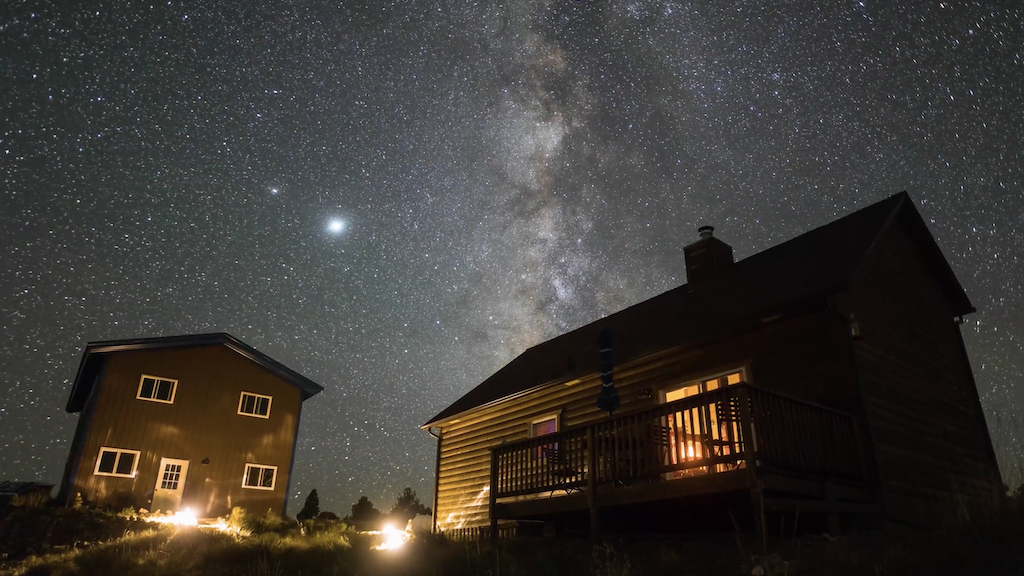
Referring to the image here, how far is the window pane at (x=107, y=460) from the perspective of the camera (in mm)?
21969

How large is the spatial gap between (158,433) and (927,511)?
78.7ft

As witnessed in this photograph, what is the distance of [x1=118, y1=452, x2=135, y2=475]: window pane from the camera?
22.3 meters

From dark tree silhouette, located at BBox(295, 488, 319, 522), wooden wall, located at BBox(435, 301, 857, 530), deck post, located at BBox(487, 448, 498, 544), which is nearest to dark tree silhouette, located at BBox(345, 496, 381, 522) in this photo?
dark tree silhouette, located at BBox(295, 488, 319, 522)

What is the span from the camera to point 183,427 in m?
23.8

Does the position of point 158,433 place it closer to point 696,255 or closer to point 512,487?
point 512,487

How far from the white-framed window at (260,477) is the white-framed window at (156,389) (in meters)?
4.11

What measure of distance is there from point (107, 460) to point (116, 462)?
292 mm

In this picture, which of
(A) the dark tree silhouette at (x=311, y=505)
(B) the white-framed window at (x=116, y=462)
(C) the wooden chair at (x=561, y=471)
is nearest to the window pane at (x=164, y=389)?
(B) the white-framed window at (x=116, y=462)

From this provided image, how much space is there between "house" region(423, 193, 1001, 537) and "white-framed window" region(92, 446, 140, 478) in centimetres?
1372

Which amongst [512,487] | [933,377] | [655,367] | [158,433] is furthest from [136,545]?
[933,377]

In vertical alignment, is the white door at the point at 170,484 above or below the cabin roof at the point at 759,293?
below

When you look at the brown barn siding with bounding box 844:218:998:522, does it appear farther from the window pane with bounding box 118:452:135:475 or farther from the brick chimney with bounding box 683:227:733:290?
the window pane with bounding box 118:452:135:475

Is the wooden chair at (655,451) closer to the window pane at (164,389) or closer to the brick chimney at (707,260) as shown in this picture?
the brick chimney at (707,260)

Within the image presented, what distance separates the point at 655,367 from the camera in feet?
46.7
